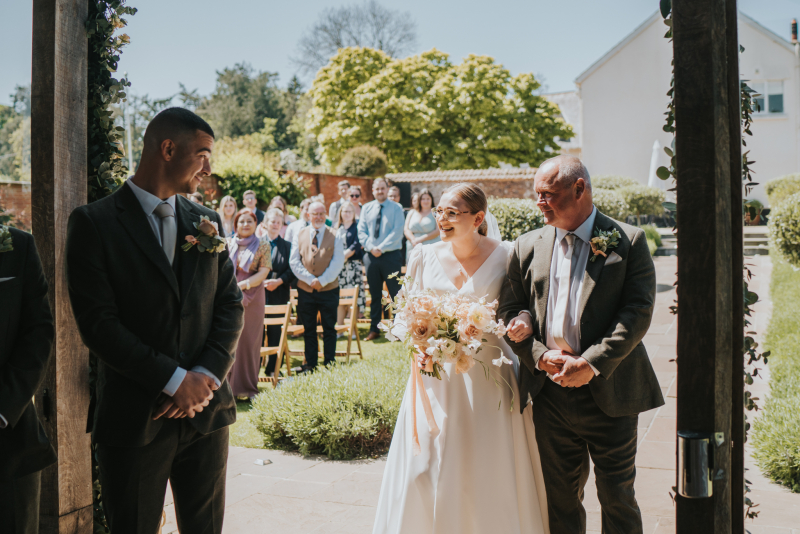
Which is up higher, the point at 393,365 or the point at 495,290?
the point at 495,290

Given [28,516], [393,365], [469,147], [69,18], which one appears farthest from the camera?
[469,147]

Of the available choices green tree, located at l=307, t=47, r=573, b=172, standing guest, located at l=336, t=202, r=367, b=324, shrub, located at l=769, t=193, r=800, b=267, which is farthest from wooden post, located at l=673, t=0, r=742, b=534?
green tree, located at l=307, t=47, r=573, b=172

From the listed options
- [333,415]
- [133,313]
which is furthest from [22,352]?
[333,415]

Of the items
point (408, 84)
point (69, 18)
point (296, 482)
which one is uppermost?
point (408, 84)

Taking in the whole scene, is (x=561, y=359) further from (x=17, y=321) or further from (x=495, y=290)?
(x=17, y=321)

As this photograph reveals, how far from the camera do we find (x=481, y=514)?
130 inches

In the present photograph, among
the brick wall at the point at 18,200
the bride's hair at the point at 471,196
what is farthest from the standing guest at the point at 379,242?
the brick wall at the point at 18,200

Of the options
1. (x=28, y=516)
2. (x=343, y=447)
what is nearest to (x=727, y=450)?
(x=28, y=516)

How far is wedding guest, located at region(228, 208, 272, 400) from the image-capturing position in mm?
7375

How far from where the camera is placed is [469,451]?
3.40 m

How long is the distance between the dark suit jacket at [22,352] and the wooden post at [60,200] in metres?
0.34

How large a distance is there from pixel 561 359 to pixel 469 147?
33.2 meters

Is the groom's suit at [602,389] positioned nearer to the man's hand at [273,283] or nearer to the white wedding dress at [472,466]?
the white wedding dress at [472,466]

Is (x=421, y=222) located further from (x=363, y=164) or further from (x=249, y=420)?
(x=363, y=164)
